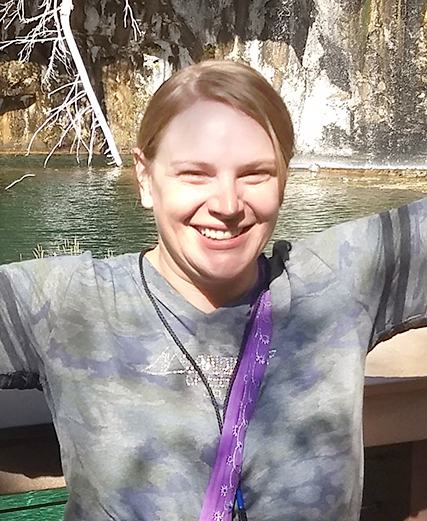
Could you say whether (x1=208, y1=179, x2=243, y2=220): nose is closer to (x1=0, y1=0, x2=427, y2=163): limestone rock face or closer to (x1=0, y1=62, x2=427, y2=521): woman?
(x1=0, y1=62, x2=427, y2=521): woman

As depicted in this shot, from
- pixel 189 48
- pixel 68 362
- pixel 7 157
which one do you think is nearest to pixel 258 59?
pixel 189 48

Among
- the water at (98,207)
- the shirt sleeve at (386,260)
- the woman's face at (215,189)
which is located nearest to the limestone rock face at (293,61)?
the water at (98,207)

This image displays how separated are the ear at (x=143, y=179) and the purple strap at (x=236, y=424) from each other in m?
0.15

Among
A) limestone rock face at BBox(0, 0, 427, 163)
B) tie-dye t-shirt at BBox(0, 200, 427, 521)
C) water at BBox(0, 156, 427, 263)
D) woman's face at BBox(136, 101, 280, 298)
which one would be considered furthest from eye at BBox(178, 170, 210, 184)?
limestone rock face at BBox(0, 0, 427, 163)

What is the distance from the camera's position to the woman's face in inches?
25.7

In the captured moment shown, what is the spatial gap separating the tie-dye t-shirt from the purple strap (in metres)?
0.01

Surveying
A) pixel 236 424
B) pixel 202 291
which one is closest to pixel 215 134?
pixel 202 291

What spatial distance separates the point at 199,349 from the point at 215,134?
0.20 metres

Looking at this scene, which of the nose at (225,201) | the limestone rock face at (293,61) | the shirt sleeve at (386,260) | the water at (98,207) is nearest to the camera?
the nose at (225,201)

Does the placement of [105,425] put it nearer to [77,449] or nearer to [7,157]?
[77,449]

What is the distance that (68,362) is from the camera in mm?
674

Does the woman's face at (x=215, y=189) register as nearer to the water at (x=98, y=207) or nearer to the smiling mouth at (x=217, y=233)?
the smiling mouth at (x=217, y=233)

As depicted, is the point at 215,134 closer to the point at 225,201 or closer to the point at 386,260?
the point at 225,201

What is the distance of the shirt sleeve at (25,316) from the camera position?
68 cm
